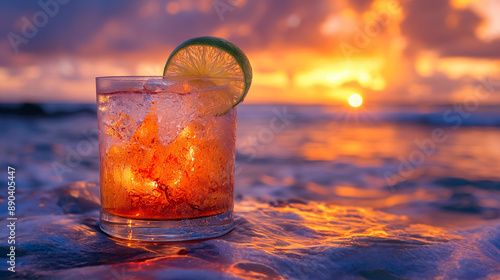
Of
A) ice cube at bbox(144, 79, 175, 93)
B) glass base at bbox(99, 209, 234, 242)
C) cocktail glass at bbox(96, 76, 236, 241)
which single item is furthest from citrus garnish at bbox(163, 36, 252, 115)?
glass base at bbox(99, 209, 234, 242)

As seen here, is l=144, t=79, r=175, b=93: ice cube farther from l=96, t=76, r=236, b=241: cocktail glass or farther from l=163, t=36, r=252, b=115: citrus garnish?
l=163, t=36, r=252, b=115: citrus garnish

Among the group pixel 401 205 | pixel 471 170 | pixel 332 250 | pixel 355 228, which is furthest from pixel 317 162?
pixel 332 250

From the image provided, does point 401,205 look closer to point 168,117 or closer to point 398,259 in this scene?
point 398,259

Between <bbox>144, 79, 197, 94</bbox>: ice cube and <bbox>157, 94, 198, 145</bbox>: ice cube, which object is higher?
<bbox>144, 79, 197, 94</bbox>: ice cube

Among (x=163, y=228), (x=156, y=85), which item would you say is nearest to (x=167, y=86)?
(x=156, y=85)

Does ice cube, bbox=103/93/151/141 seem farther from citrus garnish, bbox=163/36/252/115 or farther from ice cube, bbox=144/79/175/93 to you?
citrus garnish, bbox=163/36/252/115

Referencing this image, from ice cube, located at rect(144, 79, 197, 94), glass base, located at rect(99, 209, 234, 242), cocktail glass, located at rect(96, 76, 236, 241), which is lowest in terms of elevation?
glass base, located at rect(99, 209, 234, 242)

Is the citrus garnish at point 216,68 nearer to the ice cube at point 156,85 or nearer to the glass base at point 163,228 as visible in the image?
the ice cube at point 156,85
